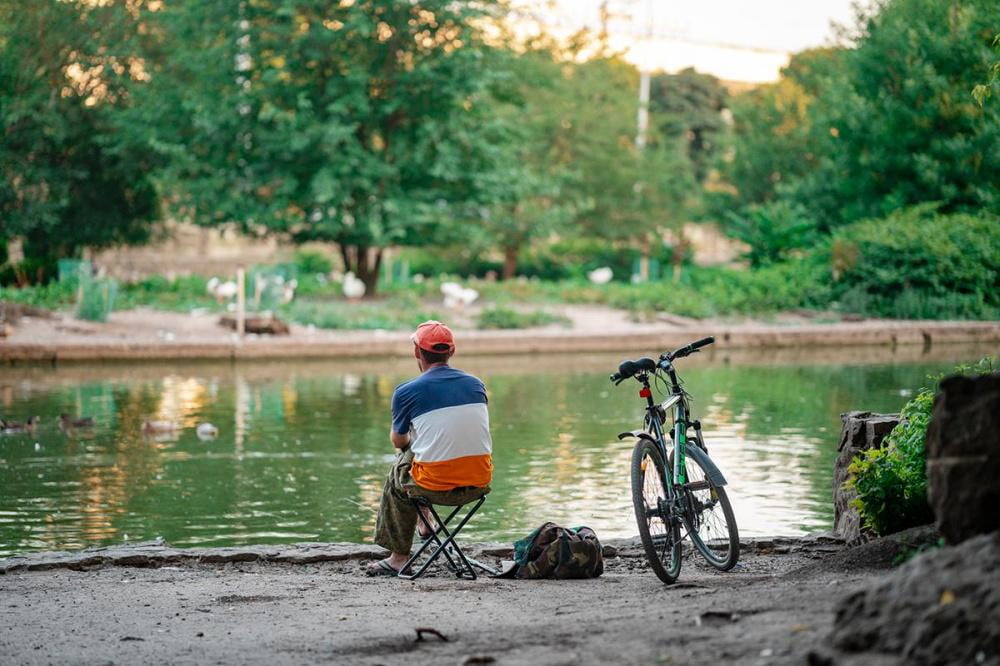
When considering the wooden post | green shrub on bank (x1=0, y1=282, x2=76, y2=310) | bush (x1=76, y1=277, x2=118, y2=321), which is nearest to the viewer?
the wooden post

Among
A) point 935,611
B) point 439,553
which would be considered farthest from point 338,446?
point 935,611

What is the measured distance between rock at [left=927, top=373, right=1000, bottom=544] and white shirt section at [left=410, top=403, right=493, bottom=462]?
332cm

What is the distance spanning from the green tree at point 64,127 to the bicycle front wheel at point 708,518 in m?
28.1

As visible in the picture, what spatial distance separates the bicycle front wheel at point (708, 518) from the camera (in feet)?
24.7

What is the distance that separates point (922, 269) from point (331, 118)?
43.1 feet

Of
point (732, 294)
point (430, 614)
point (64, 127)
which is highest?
point (64, 127)

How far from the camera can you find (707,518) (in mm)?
7832

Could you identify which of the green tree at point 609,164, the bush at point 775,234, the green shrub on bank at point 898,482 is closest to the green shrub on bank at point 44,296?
the bush at point 775,234

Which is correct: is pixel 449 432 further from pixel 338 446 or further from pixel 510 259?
pixel 510 259

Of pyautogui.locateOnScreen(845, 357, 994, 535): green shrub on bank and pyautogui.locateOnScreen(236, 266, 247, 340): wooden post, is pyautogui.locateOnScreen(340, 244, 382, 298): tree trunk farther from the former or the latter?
pyautogui.locateOnScreen(845, 357, 994, 535): green shrub on bank

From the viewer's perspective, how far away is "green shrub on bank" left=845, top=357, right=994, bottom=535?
288 inches

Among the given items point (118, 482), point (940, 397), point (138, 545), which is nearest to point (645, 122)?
point (118, 482)

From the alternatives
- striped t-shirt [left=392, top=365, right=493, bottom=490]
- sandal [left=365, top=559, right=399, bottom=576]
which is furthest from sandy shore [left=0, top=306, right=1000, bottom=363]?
striped t-shirt [left=392, top=365, right=493, bottom=490]

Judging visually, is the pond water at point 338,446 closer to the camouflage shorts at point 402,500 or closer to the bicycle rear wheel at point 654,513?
the camouflage shorts at point 402,500
